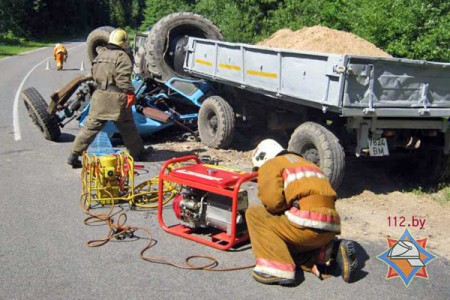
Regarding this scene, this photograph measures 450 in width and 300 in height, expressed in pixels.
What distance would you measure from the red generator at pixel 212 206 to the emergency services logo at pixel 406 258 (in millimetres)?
1379

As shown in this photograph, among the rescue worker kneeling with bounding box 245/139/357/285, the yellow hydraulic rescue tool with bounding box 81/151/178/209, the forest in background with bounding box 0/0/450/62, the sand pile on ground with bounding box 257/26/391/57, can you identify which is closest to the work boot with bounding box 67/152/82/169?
the yellow hydraulic rescue tool with bounding box 81/151/178/209

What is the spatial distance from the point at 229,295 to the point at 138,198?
2.66 meters

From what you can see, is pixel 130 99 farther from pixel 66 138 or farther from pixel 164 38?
pixel 164 38

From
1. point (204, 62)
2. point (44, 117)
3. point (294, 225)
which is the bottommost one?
point (44, 117)

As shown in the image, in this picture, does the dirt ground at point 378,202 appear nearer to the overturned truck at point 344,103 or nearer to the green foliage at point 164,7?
the overturned truck at point 344,103

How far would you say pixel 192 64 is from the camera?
10156 mm

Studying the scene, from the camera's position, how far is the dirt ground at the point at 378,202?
234 inches

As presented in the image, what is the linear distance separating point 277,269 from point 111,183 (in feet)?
8.91

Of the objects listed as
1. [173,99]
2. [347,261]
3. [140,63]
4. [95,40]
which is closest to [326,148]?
[347,261]

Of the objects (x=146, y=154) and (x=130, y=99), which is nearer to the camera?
(x=130, y=99)

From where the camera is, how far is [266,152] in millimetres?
5035

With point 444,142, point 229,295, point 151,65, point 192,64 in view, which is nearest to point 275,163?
point 229,295

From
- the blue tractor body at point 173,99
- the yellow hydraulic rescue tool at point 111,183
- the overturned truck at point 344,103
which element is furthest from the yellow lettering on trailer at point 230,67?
the yellow hydraulic rescue tool at point 111,183

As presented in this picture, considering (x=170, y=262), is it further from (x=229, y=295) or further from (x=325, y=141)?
(x=325, y=141)
